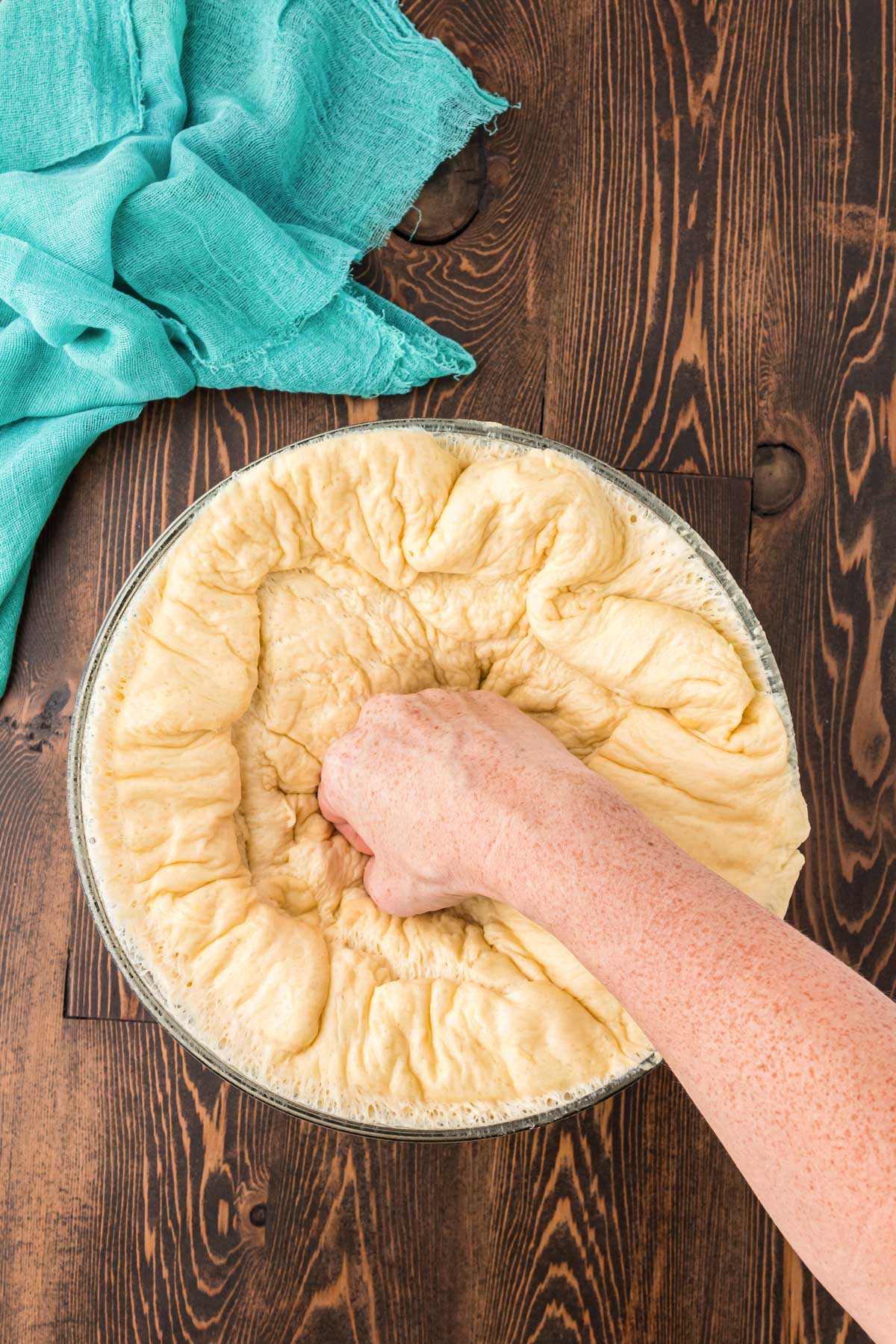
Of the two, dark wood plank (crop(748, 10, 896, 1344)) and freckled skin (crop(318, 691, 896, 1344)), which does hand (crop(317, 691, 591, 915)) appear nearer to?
freckled skin (crop(318, 691, 896, 1344))

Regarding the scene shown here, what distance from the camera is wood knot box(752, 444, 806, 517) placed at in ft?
3.76

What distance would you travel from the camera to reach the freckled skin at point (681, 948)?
481 millimetres

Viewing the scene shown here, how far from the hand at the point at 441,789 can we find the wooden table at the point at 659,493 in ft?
1.43

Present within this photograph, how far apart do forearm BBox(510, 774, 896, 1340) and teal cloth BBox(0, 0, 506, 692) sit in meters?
0.71

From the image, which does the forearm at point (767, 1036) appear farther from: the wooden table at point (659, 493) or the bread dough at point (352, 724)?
the wooden table at point (659, 493)

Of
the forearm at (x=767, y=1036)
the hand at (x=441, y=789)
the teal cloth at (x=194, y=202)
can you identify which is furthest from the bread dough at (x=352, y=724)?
the teal cloth at (x=194, y=202)

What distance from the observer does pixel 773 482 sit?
1.15 m

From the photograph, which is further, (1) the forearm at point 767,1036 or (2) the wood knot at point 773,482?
(2) the wood knot at point 773,482

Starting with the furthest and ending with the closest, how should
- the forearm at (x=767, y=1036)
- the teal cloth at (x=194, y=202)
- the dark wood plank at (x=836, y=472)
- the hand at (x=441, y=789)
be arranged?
1. the dark wood plank at (x=836, y=472)
2. the teal cloth at (x=194, y=202)
3. the hand at (x=441, y=789)
4. the forearm at (x=767, y=1036)

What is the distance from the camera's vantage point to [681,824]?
32.0 inches

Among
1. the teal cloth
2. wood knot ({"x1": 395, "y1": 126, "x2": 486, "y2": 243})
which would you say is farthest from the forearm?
wood knot ({"x1": 395, "y1": 126, "x2": 486, "y2": 243})

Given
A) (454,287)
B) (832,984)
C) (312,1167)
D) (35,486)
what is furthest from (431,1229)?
(454,287)

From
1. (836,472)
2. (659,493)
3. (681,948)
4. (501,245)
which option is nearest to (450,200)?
(501,245)

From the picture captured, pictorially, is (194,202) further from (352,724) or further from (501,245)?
(352,724)
